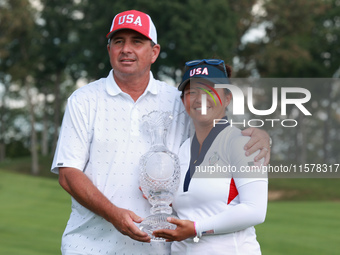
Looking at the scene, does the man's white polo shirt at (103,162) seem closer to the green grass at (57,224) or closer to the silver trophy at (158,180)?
the silver trophy at (158,180)

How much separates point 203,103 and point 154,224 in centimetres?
76

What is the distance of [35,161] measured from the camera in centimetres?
3306

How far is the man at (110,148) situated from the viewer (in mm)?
3227

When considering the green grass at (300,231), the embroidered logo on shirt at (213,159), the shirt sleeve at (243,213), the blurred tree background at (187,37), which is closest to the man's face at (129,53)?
the embroidered logo on shirt at (213,159)

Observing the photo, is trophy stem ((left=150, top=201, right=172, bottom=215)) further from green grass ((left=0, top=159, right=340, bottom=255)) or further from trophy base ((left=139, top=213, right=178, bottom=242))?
green grass ((left=0, top=159, right=340, bottom=255))

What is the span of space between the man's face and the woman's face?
38cm

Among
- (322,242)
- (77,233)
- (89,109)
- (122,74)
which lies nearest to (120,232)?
(77,233)

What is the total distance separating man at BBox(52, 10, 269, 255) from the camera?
10.6ft

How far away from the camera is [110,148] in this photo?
10.9 ft

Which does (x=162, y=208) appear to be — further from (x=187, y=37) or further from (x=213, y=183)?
(x=187, y=37)

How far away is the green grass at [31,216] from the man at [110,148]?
538cm

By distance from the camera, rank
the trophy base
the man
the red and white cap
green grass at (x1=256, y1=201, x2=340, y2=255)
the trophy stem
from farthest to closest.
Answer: green grass at (x1=256, y1=201, x2=340, y2=255) → the red and white cap → the man → the trophy stem → the trophy base

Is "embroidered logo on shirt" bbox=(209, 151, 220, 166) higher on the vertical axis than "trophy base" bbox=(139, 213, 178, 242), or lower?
higher

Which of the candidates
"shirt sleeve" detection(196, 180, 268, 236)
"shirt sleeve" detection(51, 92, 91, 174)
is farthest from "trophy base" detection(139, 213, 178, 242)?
"shirt sleeve" detection(51, 92, 91, 174)
